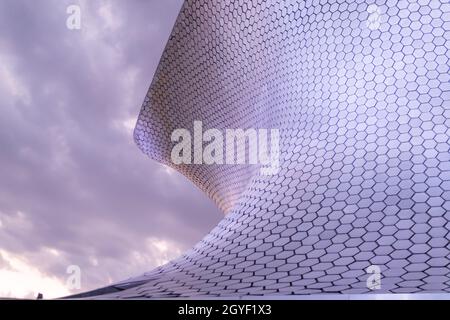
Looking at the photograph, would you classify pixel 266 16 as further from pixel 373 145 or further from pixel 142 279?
pixel 142 279

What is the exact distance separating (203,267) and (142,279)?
0.62 m

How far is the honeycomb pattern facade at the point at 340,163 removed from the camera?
12.6 ft

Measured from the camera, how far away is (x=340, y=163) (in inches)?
189

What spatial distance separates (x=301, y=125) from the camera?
536 centimetres

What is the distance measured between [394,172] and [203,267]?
1.82 metres

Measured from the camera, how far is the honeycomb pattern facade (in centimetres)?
383

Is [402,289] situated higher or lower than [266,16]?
lower

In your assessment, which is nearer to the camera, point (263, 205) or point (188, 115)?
point (263, 205)

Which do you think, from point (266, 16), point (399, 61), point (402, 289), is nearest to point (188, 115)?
point (266, 16)

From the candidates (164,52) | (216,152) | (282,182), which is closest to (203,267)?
(282,182)
